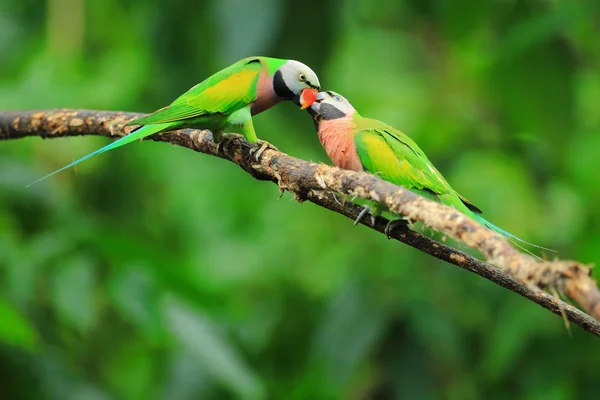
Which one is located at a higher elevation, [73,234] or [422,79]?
[422,79]

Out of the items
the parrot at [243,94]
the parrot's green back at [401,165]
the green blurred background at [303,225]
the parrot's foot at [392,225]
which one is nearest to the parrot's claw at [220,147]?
the parrot at [243,94]

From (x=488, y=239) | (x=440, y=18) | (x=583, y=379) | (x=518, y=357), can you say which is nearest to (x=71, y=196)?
(x=440, y=18)

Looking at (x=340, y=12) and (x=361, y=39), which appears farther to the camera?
(x=361, y=39)

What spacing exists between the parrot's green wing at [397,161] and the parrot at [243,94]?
304mm

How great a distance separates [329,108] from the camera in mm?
2436

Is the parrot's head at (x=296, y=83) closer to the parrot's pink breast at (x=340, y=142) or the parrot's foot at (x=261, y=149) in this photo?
the parrot's pink breast at (x=340, y=142)

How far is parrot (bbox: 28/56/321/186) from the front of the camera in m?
2.34

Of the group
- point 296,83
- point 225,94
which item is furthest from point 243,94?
point 296,83

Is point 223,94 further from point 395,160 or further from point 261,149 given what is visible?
point 395,160

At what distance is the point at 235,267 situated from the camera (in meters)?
5.81

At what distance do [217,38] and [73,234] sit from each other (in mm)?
990

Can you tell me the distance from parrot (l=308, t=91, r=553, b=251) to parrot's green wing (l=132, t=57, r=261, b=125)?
0.86ft

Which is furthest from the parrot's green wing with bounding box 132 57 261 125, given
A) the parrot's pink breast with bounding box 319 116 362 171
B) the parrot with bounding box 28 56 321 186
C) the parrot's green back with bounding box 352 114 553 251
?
the parrot's green back with bounding box 352 114 553 251

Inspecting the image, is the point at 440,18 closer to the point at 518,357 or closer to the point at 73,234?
the point at 518,357
